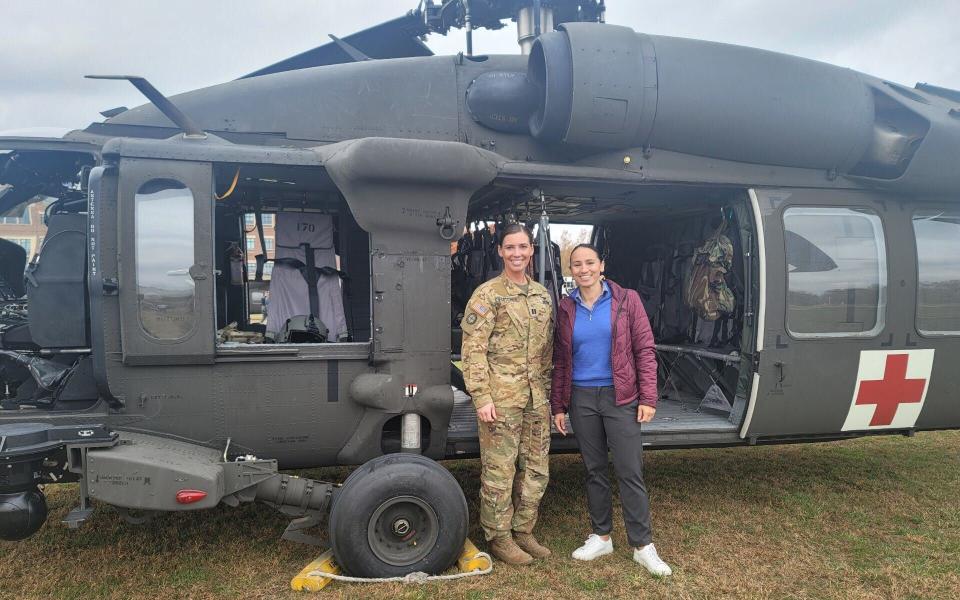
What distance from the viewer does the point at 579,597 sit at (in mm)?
3332

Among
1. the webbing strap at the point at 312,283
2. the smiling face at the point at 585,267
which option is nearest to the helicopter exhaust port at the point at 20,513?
the webbing strap at the point at 312,283

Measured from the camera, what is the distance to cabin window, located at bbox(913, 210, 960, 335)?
14.9ft

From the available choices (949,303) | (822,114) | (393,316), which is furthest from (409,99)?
(949,303)

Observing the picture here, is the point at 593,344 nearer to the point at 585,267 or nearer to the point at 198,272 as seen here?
the point at 585,267

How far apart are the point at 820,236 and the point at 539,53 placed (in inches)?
90.0

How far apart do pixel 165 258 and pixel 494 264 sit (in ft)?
9.31

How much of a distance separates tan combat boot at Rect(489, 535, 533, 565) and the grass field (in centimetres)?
8

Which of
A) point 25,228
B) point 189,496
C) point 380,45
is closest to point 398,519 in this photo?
point 189,496

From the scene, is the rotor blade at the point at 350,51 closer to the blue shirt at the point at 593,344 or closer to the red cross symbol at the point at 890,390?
the blue shirt at the point at 593,344

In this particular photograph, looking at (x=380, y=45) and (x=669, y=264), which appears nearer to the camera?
(x=380, y=45)

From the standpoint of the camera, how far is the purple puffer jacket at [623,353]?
3600 millimetres

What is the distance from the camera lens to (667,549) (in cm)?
396

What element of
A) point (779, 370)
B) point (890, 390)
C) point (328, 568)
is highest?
point (779, 370)

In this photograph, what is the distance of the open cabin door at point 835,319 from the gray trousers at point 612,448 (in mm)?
1130
